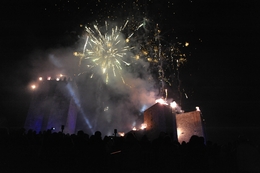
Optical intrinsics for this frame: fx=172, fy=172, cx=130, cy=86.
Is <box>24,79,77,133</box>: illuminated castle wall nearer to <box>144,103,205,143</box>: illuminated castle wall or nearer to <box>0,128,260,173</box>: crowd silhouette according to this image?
<box>144,103,205,143</box>: illuminated castle wall

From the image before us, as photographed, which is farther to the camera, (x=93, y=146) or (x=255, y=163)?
(x=255, y=163)

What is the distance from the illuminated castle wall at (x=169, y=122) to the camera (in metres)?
17.9

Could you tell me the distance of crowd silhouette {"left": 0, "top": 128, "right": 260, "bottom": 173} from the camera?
16.5ft

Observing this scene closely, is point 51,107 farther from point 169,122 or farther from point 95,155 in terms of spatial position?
point 95,155

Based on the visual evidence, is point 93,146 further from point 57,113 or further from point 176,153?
point 57,113

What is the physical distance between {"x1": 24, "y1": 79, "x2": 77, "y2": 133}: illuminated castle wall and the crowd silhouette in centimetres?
2507

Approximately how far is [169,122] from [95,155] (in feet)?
46.4

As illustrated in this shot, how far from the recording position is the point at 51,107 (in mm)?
30312

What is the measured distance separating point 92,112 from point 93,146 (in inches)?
1369

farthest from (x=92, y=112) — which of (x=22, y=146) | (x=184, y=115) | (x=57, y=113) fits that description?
(x=22, y=146)

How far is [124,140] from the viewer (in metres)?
5.75

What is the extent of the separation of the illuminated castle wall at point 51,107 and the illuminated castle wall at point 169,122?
1651 cm

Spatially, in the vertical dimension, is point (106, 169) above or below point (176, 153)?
below

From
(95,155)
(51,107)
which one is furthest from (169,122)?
(51,107)
